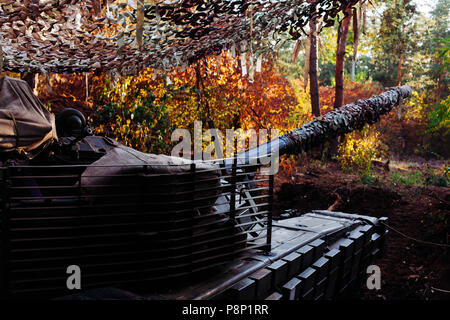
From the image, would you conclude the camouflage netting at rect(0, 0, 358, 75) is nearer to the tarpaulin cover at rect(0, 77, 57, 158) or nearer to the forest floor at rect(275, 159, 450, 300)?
the tarpaulin cover at rect(0, 77, 57, 158)

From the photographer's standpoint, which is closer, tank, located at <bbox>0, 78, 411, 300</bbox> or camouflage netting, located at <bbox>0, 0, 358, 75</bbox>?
tank, located at <bbox>0, 78, 411, 300</bbox>

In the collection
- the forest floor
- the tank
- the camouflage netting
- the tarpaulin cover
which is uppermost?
the camouflage netting

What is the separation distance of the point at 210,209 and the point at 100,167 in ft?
3.53

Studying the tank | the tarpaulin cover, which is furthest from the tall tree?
the tarpaulin cover

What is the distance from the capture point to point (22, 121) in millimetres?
2822

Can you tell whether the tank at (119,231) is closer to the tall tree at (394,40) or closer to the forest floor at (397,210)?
the forest floor at (397,210)

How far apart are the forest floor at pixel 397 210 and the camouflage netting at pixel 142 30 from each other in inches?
168

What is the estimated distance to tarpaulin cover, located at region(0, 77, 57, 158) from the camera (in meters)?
2.72

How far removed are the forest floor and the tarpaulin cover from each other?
5375mm

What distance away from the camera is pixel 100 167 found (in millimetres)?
2818

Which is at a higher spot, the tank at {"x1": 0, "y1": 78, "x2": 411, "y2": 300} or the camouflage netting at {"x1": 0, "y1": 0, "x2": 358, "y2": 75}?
the camouflage netting at {"x1": 0, "y1": 0, "x2": 358, "y2": 75}

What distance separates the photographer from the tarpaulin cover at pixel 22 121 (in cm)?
272

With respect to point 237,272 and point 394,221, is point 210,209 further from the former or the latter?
point 394,221

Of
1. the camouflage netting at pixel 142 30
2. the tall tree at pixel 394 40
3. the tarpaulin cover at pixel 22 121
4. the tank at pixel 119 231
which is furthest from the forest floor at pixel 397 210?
the tall tree at pixel 394 40
